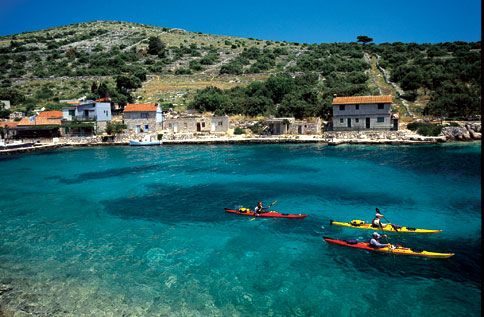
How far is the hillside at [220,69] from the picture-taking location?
73.2m

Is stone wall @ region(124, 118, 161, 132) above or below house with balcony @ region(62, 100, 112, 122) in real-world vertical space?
below

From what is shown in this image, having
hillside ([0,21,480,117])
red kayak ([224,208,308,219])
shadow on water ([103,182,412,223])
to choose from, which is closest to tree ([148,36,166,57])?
hillside ([0,21,480,117])

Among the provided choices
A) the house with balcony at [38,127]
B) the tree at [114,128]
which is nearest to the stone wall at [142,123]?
the tree at [114,128]

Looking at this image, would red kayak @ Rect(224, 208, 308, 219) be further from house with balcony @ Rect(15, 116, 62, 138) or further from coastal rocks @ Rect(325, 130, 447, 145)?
house with balcony @ Rect(15, 116, 62, 138)

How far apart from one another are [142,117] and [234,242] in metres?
52.3

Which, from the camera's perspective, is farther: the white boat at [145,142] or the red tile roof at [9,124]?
the red tile roof at [9,124]

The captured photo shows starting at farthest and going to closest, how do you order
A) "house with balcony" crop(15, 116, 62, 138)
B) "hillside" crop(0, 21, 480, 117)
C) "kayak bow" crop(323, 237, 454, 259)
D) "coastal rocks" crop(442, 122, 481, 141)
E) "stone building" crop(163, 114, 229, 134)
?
"hillside" crop(0, 21, 480, 117) < "stone building" crop(163, 114, 229, 134) < "house with balcony" crop(15, 116, 62, 138) < "coastal rocks" crop(442, 122, 481, 141) < "kayak bow" crop(323, 237, 454, 259)

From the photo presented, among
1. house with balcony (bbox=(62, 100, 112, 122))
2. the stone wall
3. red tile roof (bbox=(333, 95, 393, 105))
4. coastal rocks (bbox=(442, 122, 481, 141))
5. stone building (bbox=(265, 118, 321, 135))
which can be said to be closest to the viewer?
coastal rocks (bbox=(442, 122, 481, 141))

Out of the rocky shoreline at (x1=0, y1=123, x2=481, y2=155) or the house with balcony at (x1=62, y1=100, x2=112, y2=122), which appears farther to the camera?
the house with balcony at (x1=62, y1=100, x2=112, y2=122)

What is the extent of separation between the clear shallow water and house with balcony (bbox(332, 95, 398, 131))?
55.8 ft

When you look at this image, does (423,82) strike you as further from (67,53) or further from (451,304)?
(67,53)

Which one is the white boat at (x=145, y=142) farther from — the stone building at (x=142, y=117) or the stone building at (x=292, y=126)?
the stone building at (x=292, y=126)

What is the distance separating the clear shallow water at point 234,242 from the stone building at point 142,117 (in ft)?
91.8

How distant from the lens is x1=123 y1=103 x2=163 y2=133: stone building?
68.5 meters
